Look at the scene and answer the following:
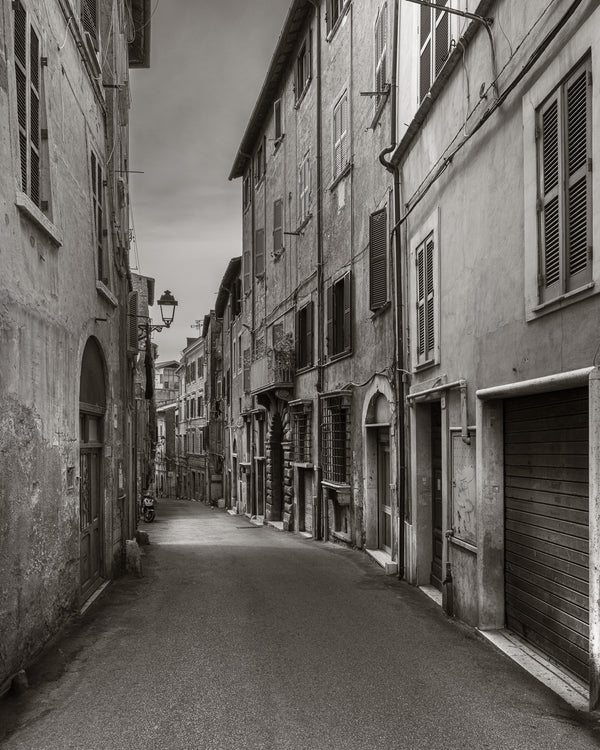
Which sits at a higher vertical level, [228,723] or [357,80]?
[357,80]

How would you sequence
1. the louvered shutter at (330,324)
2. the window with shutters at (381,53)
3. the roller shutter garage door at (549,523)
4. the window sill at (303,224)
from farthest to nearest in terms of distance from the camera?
the window sill at (303,224), the louvered shutter at (330,324), the window with shutters at (381,53), the roller shutter garage door at (549,523)

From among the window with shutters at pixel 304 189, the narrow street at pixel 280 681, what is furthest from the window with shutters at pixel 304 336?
the narrow street at pixel 280 681

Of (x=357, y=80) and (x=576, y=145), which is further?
(x=357, y=80)

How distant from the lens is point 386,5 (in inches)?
523

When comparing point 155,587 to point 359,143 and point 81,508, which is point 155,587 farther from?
point 359,143

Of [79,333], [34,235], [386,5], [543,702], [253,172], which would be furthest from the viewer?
[253,172]

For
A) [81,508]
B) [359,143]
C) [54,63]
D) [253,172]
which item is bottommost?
[81,508]

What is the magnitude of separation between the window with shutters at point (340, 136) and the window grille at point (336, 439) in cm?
477

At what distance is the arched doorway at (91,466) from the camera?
965 cm

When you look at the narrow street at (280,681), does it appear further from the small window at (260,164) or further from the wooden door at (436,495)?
the small window at (260,164)

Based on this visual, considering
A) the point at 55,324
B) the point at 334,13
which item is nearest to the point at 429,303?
the point at 55,324

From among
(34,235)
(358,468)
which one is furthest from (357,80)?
(34,235)

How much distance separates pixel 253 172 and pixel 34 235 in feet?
70.9

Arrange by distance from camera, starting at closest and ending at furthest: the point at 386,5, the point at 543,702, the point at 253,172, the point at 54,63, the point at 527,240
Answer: the point at 543,702 → the point at 527,240 → the point at 54,63 → the point at 386,5 → the point at 253,172
